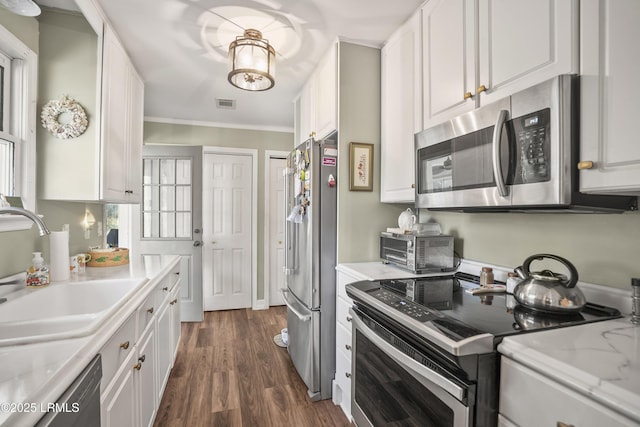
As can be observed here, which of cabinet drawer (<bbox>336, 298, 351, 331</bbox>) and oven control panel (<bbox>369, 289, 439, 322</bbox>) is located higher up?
oven control panel (<bbox>369, 289, 439, 322</bbox>)

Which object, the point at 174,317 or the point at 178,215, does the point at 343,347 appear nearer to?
the point at 174,317

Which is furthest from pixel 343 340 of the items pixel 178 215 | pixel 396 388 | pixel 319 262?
pixel 178 215

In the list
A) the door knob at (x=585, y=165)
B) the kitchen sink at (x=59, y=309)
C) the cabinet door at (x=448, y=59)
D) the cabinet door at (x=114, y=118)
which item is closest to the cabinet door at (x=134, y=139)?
the cabinet door at (x=114, y=118)

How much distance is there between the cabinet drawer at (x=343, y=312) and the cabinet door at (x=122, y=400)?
3.62 ft

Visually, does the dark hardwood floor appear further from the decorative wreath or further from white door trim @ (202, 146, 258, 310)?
the decorative wreath

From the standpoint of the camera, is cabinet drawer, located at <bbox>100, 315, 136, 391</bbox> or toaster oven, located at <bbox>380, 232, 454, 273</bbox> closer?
cabinet drawer, located at <bbox>100, 315, 136, 391</bbox>

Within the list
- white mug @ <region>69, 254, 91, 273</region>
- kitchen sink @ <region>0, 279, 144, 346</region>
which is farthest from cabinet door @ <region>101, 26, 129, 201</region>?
kitchen sink @ <region>0, 279, 144, 346</region>

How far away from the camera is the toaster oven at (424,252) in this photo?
1676 mm

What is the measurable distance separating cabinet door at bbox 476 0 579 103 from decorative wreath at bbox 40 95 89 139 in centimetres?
214

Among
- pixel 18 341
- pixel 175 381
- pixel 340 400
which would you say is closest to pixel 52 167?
pixel 18 341

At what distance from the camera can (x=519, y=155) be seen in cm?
106

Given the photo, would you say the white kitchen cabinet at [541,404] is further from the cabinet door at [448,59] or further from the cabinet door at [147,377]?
the cabinet door at [147,377]

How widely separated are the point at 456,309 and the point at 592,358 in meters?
0.44

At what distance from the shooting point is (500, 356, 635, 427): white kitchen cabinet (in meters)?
0.63
